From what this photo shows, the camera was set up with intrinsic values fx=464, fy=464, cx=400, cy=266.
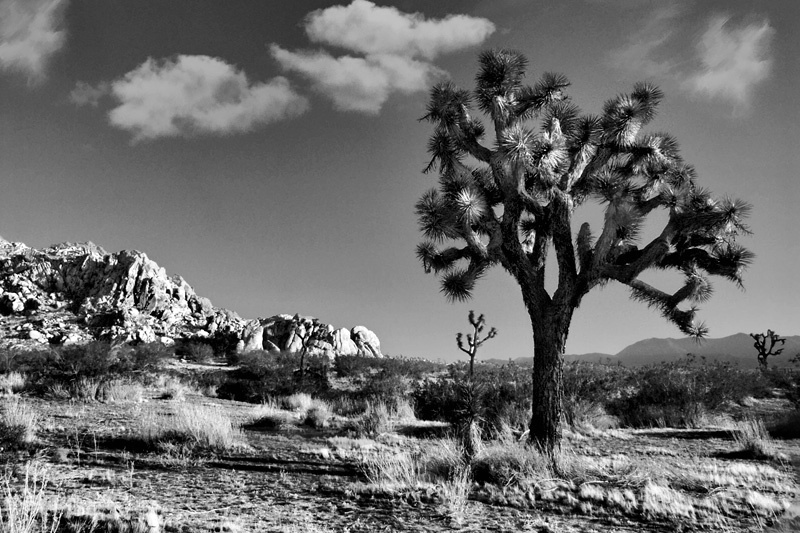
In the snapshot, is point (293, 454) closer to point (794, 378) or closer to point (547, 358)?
point (547, 358)

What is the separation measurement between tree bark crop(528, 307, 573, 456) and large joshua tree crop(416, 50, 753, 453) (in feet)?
0.06

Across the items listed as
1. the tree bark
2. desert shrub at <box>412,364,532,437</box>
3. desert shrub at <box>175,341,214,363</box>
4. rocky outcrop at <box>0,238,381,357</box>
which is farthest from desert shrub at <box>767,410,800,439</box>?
desert shrub at <box>175,341,214,363</box>

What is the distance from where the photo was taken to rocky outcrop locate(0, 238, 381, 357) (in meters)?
37.2

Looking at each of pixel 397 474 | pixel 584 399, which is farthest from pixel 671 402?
pixel 397 474

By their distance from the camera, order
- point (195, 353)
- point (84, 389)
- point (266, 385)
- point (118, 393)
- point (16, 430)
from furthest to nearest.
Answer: point (195, 353)
point (266, 385)
point (118, 393)
point (84, 389)
point (16, 430)

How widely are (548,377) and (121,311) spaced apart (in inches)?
1653

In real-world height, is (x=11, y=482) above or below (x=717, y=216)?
below

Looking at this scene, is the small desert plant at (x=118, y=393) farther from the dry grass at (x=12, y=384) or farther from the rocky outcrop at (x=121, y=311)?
the rocky outcrop at (x=121, y=311)

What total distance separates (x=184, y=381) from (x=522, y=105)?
1612 cm

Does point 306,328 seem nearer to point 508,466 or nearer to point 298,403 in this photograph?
point 298,403

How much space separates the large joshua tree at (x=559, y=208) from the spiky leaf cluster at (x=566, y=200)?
24 mm

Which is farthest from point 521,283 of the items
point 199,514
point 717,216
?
point 199,514

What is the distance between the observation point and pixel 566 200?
8.67 meters

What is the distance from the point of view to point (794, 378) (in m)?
22.0
